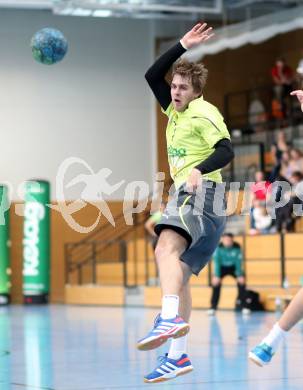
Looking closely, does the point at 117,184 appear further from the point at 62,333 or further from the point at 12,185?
the point at 62,333

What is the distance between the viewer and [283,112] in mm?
21672

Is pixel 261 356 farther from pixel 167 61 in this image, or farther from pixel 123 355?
pixel 123 355

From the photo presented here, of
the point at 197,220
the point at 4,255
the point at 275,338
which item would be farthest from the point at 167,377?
the point at 4,255

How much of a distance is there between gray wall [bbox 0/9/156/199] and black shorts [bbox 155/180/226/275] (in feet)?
53.7

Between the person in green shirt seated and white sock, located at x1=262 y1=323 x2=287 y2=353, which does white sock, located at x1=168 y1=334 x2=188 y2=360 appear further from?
the person in green shirt seated

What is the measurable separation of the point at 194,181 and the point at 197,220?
15.6 inches

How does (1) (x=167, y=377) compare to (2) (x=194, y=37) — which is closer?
(1) (x=167, y=377)

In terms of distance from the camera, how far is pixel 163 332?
5812 millimetres

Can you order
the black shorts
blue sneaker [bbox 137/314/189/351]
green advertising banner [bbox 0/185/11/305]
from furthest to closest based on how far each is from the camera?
green advertising banner [bbox 0/185/11/305]
the black shorts
blue sneaker [bbox 137/314/189/351]

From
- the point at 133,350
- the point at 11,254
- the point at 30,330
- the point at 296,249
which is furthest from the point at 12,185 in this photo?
the point at 133,350

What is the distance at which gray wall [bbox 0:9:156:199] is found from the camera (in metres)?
22.8

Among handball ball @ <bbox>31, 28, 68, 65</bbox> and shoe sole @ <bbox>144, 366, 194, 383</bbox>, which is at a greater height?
handball ball @ <bbox>31, 28, 68, 65</bbox>

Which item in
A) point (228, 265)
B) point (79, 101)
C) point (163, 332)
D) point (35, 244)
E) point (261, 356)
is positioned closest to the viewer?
point (163, 332)

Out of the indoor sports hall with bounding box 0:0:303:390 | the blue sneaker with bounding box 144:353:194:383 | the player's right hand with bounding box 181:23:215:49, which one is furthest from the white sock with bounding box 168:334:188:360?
the indoor sports hall with bounding box 0:0:303:390
